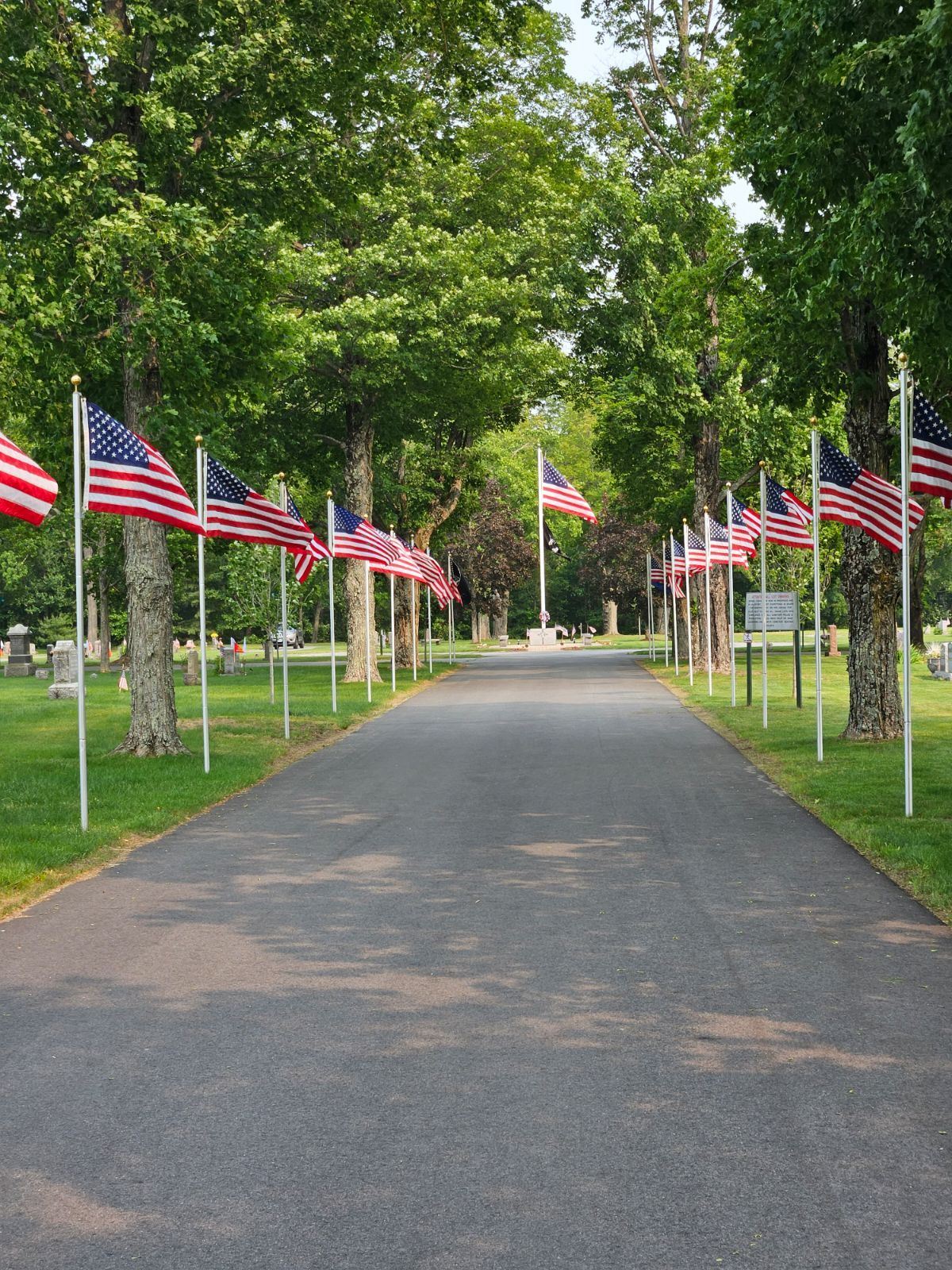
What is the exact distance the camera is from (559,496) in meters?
41.6

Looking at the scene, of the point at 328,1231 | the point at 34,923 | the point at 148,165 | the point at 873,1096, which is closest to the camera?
the point at 328,1231

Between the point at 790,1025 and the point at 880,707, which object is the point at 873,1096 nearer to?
the point at 790,1025

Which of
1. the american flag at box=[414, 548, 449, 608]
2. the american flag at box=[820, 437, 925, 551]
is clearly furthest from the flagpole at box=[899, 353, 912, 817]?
the american flag at box=[414, 548, 449, 608]

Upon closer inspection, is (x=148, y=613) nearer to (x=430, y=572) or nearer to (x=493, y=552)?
(x=430, y=572)

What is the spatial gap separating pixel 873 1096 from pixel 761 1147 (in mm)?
764

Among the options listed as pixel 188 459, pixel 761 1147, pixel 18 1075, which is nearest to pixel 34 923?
pixel 18 1075

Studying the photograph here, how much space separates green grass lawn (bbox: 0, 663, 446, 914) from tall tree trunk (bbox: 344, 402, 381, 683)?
2.81 meters

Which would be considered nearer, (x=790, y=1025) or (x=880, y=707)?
(x=790, y=1025)

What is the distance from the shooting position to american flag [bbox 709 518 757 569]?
28719mm

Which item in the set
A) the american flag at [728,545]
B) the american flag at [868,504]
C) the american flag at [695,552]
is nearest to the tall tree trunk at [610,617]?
the american flag at [695,552]

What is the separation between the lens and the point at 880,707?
1922cm

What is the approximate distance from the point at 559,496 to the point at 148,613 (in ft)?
78.6

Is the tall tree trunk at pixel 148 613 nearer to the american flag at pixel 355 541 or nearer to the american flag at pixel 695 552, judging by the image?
the american flag at pixel 355 541

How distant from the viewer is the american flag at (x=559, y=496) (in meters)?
41.0
